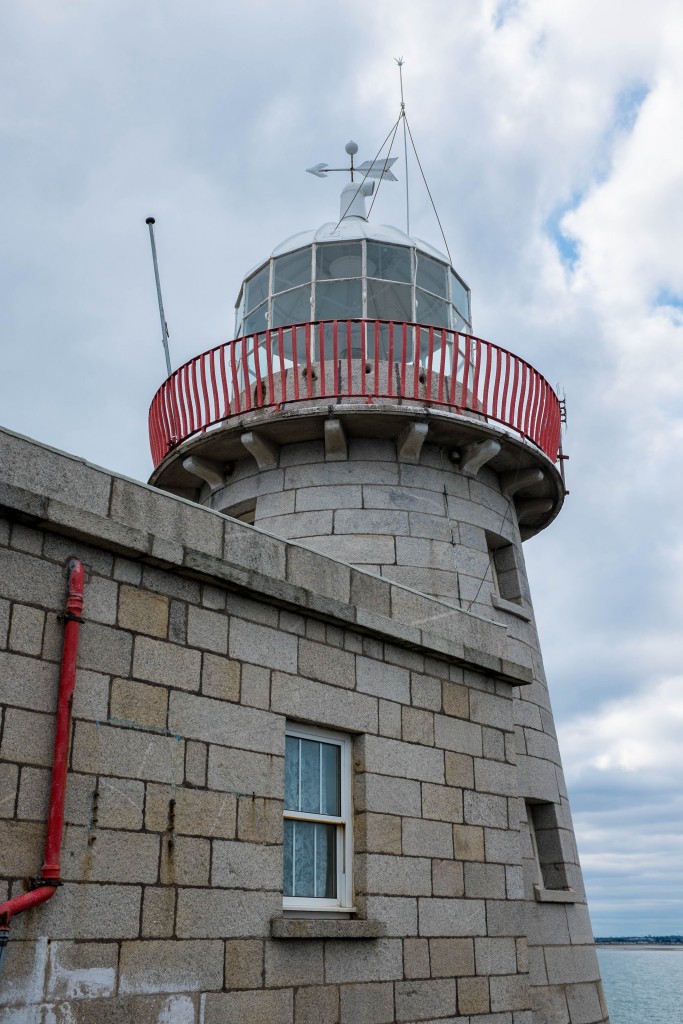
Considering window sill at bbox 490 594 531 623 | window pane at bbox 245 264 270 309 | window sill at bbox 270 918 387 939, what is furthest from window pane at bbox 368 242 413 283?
window sill at bbox 270 918 387 939

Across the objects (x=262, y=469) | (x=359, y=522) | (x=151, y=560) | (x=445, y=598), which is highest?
(x=262, y=469)

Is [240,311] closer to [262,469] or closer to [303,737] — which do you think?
[262,469]

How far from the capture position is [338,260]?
38.2 feet

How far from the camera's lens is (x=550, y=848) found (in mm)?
9664

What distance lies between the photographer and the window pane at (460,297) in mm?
12086

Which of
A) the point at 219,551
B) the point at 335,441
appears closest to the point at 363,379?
the point at 335,441

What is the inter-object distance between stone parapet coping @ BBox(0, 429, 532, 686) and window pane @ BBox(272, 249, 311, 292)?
5.22m

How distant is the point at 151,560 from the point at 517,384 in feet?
19.3

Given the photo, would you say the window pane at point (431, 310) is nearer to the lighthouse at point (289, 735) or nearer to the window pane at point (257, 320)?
the lighthouse at point (289, 735)

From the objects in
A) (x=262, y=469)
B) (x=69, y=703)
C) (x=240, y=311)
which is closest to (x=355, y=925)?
(x=69, y=703)

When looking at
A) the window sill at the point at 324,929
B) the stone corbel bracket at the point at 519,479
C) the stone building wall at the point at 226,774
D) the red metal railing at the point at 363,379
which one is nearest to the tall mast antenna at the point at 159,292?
the red metal railing at the point at 363,379

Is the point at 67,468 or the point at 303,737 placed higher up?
the point at 67,468

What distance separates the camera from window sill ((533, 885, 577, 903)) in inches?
354

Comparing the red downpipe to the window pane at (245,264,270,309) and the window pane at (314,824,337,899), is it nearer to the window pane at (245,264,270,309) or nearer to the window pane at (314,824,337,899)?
the window pane at (314,824,337,899)
